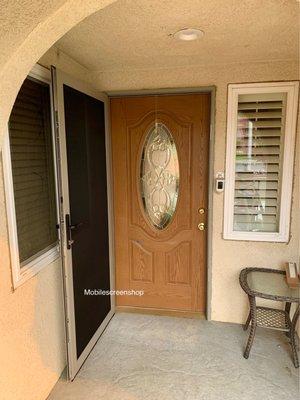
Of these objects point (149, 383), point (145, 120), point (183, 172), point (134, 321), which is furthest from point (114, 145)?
point (149, 383)

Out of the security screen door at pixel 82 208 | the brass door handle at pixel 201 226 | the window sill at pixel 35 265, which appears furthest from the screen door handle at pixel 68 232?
the brass door handle at pixel 201 226

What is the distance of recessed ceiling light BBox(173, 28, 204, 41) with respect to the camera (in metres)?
1.68

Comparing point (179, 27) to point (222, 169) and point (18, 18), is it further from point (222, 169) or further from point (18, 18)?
point (222, 169)

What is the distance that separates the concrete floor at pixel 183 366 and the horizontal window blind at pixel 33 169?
39.4 inches

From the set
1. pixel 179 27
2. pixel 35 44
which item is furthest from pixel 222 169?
pixel 35 44

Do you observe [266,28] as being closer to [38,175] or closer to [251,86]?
[251,86]

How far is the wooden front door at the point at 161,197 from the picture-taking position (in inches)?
101

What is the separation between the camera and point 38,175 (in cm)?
188

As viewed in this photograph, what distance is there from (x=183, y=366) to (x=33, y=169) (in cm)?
173

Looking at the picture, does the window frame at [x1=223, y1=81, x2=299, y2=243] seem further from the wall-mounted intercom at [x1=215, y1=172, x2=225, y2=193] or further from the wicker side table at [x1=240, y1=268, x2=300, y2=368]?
the wicker side table at [x1=240, y1=268, x2=300, y2=368]

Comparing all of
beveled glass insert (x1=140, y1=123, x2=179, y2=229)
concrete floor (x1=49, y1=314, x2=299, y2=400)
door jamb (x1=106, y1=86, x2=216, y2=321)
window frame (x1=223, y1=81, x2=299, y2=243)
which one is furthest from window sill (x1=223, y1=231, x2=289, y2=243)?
concrete floor (x1=49, y1=314, x2=299, y2=400)

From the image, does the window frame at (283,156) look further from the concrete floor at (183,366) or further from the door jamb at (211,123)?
the concrete floor at (183,366)

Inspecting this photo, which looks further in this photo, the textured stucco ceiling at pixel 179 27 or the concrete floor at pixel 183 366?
the concrete floor at pixel 183 366

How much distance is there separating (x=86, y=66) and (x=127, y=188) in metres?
1.08
